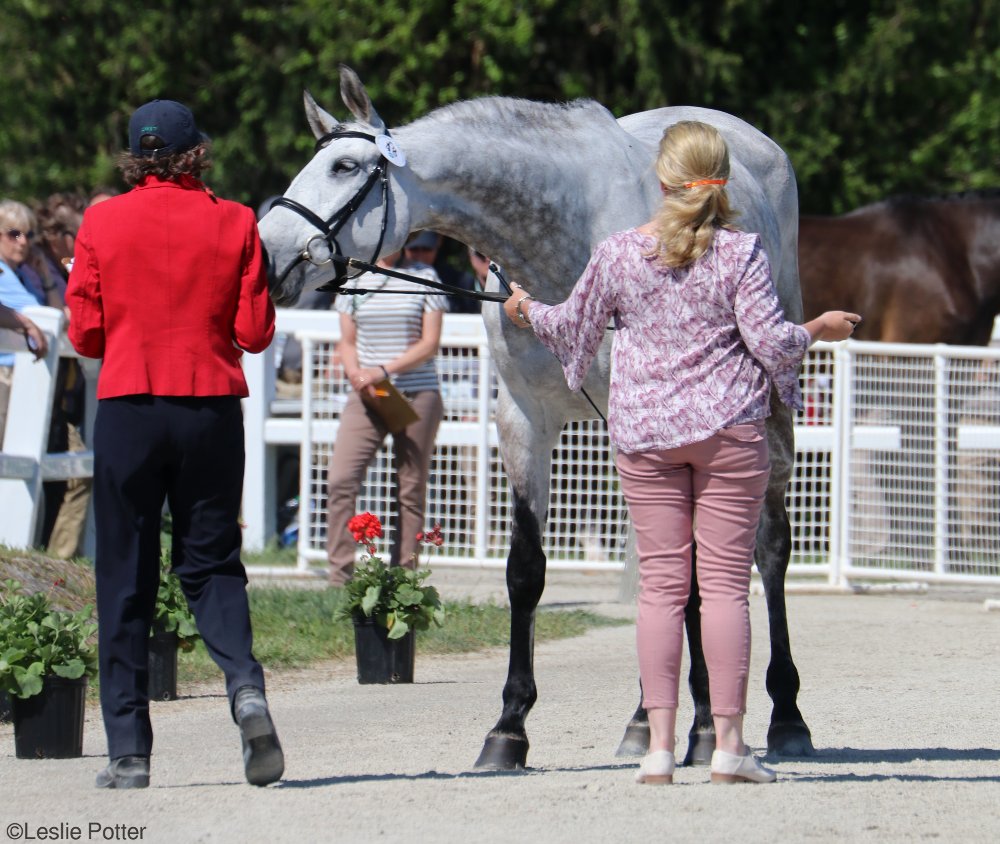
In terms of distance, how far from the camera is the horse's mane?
613 cm

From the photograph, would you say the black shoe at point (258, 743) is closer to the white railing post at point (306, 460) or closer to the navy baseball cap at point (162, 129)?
the navy baseball cap at point (162, 129)

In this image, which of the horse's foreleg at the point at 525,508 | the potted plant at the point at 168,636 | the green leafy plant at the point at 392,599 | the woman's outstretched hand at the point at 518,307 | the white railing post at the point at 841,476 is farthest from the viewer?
the white railing post at the point at 841,476

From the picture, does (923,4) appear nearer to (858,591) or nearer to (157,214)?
(858,591)

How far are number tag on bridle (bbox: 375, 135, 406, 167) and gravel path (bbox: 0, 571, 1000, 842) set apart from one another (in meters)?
1.89

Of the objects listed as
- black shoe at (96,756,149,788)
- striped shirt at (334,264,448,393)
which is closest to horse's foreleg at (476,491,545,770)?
black shoe at (96,756,149,788)

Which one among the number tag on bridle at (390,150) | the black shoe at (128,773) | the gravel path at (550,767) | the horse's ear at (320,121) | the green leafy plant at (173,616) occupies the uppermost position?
the horse's ear at (320,121)

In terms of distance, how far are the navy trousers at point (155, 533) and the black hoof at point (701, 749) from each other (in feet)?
4.99

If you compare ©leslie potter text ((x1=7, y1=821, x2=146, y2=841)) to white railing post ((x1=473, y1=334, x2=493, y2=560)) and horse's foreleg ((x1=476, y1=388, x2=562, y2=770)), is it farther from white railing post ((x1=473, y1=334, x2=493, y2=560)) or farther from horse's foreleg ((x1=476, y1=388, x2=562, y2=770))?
white railing post ((x1=473, y1=334, x2=493, y2=560))

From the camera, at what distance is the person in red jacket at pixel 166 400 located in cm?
518

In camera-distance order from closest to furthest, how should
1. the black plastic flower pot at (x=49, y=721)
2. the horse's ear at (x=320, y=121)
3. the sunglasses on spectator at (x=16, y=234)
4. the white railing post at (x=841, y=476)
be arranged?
the horse's ear at (x=320, y=121)
the black plastic flower pot at (x=49, y=721)
the sunglasses on spectator at (x=16, y=234)
the white railing post at (x=841, y=476)

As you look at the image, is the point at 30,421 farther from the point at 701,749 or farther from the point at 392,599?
the point at 701,749

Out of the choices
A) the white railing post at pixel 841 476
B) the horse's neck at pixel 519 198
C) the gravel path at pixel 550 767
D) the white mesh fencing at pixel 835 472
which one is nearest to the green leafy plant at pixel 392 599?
the gravel path at pixel 550 767

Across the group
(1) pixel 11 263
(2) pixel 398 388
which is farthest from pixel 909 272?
(1) pixel 11 263

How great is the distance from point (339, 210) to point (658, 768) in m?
1.94
